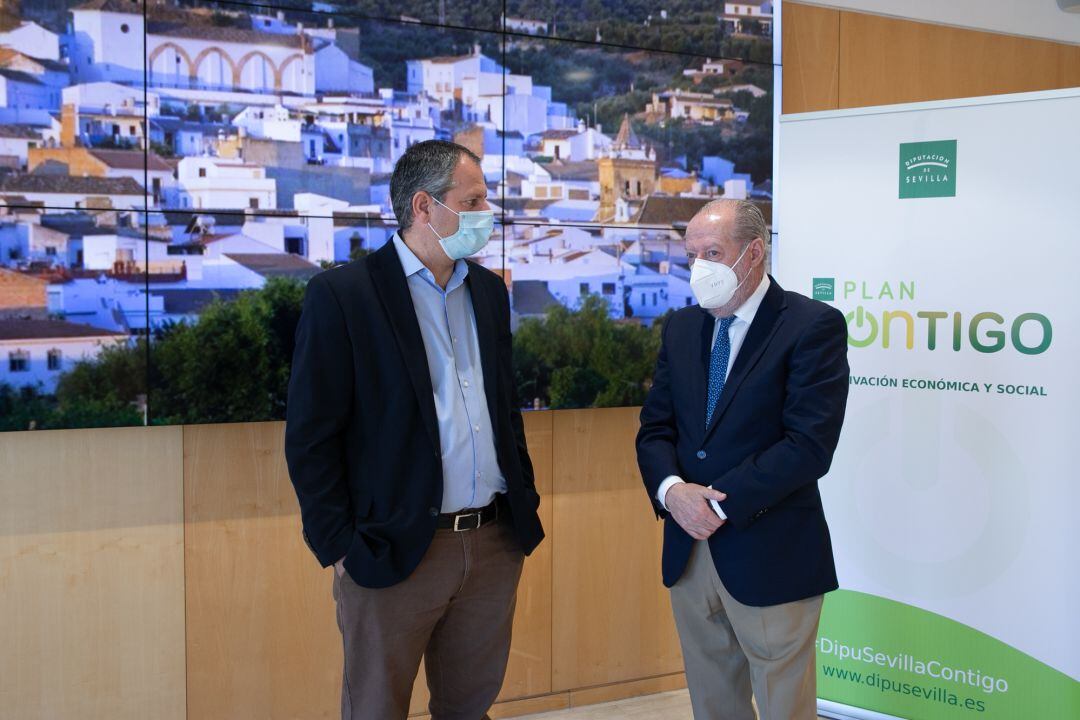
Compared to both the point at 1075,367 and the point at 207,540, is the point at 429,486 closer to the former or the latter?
the point at 207,540

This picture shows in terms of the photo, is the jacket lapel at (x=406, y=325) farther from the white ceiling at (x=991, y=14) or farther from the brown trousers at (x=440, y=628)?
the white ceiling at (x=991, y=14)

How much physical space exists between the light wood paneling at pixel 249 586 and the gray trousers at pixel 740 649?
148 centimetres

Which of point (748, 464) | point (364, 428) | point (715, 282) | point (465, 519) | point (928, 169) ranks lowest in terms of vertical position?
point (465, 519)

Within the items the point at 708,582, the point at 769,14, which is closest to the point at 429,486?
the point at 708,582

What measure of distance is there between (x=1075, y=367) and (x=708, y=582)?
137 cm

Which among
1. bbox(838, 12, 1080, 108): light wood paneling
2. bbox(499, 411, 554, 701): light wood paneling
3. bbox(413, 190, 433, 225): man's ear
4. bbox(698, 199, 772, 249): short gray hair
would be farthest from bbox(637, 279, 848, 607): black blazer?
bbox(838, 12, 1080, 108): light wood paneling

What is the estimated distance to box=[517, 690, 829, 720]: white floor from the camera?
13.4 ft

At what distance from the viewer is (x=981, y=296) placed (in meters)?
3.29

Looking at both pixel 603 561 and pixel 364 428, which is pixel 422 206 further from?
pixel 603 561

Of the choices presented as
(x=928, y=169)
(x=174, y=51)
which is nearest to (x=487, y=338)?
(x=174, y=51)

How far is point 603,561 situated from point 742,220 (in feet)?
6.45

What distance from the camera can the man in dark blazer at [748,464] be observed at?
2.56m

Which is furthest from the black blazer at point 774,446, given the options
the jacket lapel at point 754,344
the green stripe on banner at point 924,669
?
the green stripe on banner at point 924,669

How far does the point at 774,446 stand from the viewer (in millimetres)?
2557
